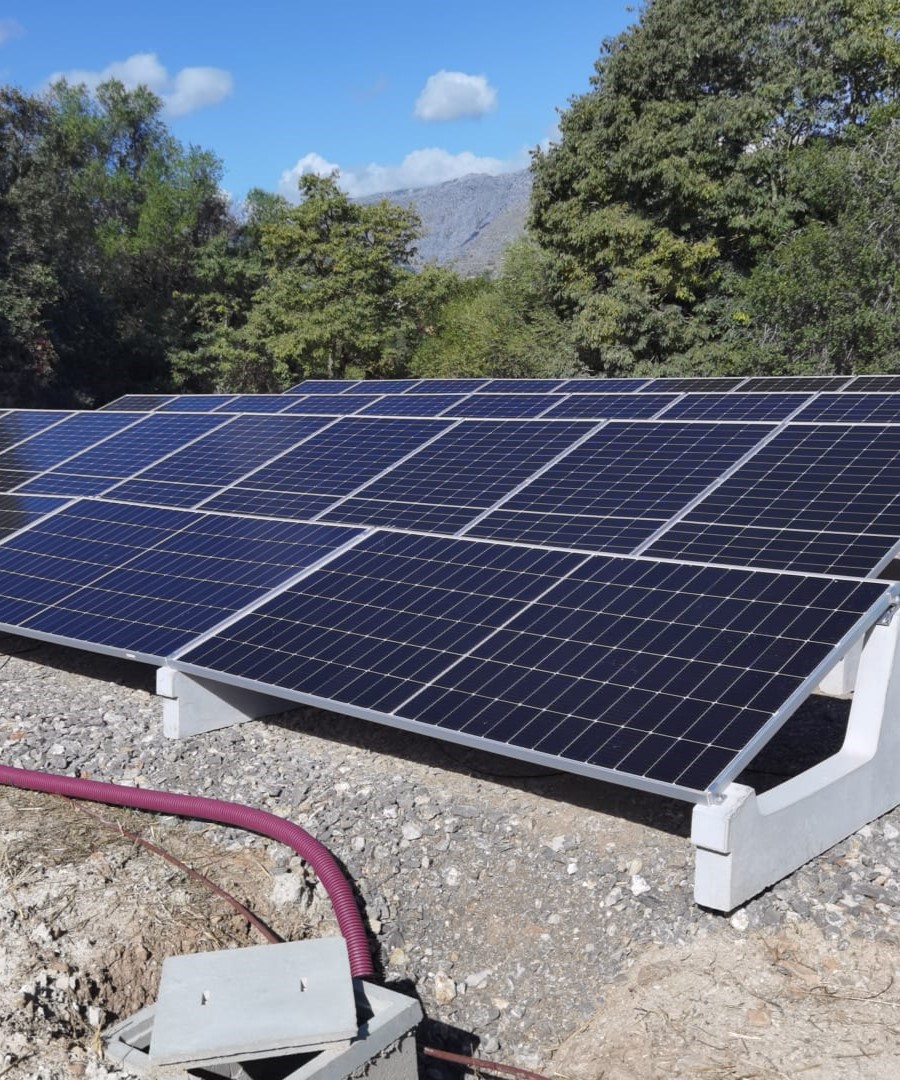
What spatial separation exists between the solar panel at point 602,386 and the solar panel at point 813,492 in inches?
274

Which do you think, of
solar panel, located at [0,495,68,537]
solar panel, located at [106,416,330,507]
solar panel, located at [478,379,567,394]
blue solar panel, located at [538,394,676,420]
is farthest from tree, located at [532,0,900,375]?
solar panel, located at [0,495,68,537]

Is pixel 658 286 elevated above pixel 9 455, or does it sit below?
above

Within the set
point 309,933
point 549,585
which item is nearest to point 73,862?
point 309,933

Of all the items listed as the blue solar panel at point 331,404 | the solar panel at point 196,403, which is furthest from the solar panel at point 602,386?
the solar panel at point 196,403

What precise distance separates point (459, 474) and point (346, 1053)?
940cm

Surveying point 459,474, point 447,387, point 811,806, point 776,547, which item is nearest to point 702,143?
point 447,387

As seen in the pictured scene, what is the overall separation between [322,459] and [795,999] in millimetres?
10948

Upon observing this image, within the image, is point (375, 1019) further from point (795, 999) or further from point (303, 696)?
point (303, 696)

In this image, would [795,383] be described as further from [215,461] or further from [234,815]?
[234,815]

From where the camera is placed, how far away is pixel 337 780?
1055 centimetres

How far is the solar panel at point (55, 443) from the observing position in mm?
19359

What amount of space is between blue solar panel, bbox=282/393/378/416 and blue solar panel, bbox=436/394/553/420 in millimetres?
2208

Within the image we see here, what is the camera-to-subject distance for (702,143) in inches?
1359

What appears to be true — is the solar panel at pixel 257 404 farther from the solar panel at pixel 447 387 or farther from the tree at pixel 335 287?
the tree at pixel 335 287
